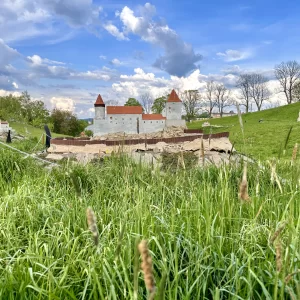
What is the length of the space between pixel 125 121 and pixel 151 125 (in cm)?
172

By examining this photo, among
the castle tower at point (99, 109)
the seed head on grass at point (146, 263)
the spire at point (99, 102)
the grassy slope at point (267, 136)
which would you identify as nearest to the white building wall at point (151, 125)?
the castle tower at point (99, 109)

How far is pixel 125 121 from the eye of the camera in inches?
724

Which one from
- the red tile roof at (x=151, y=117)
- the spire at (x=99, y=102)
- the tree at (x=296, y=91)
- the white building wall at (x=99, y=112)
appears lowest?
the red tile roof at (x=151, y=117)

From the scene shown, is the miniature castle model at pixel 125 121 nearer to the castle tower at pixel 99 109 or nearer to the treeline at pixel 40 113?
the castle tower at pixel 99 109

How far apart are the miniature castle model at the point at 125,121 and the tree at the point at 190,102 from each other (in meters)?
22.6

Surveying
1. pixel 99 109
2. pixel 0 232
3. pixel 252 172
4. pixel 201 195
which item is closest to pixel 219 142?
pixel 252 172

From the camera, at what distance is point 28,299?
5.05 feet

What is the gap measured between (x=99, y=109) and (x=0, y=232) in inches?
657

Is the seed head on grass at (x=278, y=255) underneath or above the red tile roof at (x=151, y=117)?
underneath

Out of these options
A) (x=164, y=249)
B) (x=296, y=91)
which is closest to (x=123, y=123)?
(x=164, y=249)

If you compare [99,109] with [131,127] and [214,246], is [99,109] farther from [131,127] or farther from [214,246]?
[214,246]

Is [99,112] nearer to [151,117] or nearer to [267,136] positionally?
[151,117]

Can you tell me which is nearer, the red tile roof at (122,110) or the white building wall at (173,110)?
the red tile roof at (122,110)

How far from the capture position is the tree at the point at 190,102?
40.8m
